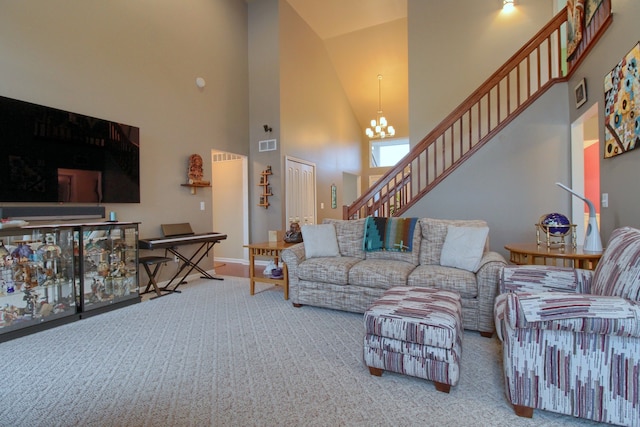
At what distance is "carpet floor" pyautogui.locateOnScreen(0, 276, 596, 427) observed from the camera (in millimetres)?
1638

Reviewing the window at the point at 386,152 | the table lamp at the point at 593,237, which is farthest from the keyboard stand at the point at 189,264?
the window at the point at 386,152

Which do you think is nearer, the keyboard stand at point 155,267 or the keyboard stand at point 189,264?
the keyboard stand at point 155,267

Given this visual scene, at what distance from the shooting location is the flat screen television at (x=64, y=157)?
295cm

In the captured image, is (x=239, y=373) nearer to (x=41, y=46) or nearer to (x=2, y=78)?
(x=2, y=78)

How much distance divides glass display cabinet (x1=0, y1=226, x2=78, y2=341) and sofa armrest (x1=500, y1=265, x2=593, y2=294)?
394cm

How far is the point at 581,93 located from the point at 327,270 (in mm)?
3169

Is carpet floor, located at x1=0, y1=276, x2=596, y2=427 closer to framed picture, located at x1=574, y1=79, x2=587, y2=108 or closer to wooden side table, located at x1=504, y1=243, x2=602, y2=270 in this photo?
wooden side table, located at x1=504, y1=243, x2=602, y2=270

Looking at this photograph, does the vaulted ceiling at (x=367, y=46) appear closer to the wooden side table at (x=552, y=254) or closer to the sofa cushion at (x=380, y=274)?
the sofa cushion at (x=380, y=274)

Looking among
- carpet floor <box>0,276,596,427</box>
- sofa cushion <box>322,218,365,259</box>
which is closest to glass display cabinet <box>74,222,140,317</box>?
carpet floor <box>0,276,596,427</box>

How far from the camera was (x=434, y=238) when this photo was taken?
10.9ft

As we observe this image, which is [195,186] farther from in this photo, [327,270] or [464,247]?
[464,247]

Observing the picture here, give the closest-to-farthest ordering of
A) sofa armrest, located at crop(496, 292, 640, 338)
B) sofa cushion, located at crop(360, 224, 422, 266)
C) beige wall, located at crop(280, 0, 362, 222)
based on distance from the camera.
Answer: sofa armrest, located at crop(496, 292, 640, 338), sofa cushion, located at crop(360, 224, 422, 266), beige wall, located at crop(280, 0, 362, 222)

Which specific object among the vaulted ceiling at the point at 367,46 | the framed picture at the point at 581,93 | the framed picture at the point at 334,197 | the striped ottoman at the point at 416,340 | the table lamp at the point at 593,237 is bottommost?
the striped ottoman at the point at 416,340

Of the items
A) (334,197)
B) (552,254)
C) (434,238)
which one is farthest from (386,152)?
(552,254)
